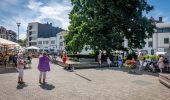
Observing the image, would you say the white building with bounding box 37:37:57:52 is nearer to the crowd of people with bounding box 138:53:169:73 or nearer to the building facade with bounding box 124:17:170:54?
the building facade with bounding box 124:17:170:54

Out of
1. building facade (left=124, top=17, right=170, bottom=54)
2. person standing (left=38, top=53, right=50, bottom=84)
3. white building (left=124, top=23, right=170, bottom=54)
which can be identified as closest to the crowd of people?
person standing (left=38, top=53, right=50, bottom=84)

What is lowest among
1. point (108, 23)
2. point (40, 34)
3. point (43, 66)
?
point (43, 66)

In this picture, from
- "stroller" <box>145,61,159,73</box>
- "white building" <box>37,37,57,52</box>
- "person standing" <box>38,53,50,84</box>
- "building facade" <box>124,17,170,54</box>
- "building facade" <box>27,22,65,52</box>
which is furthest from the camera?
"building facade" <box>27,22,65,52</box>

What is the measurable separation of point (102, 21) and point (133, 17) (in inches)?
179

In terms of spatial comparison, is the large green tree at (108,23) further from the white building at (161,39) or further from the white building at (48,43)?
the white building at (48,43)

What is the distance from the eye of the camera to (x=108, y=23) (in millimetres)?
33031

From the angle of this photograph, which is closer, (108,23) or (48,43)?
(108,23)

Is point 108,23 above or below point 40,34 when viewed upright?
below

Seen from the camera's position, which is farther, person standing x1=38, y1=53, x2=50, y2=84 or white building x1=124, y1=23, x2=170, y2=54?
white building x1=124, y1=23, x2=170, y2=54

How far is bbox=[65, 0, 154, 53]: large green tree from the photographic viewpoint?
1262 inches

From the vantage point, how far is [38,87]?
13172 mm

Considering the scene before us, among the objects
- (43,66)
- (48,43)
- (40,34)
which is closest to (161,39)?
(48,43)

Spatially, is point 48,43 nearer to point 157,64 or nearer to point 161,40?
point 161,40

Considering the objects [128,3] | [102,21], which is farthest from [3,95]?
[128,3]
